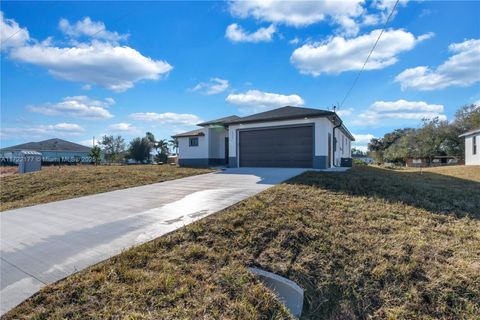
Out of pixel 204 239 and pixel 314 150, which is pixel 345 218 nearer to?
pixel 204 239

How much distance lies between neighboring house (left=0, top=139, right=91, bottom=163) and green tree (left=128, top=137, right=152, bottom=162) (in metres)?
7.72

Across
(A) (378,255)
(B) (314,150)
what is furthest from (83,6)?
(B) (314,150)

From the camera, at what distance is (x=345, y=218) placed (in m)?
5.03

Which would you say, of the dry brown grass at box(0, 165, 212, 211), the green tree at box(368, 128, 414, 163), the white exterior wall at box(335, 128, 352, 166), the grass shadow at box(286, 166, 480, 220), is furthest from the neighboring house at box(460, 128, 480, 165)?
the green tree at box(368, 128, 414, 163)

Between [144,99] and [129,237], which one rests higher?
[144,99]

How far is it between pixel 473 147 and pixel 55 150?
55079 mm

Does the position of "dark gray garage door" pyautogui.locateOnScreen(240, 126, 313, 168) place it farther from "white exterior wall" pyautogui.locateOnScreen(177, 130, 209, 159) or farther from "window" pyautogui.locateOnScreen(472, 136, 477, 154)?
"window" pyautogui.locateOnScreen(472, 136, 477, 154)

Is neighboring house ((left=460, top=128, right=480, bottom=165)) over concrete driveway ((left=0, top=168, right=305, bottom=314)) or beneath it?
over

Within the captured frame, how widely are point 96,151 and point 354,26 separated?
3141 cm

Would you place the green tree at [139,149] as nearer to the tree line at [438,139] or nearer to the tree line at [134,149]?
the tree line at [134,149]

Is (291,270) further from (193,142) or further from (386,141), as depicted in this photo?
(386,141)

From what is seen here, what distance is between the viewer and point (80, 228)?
4.66 meters

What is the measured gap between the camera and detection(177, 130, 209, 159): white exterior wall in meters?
18.0

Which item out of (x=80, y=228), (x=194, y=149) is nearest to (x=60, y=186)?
(x=80, y=228)
